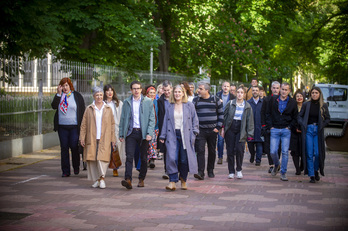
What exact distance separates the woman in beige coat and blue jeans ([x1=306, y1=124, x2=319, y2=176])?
365 cm

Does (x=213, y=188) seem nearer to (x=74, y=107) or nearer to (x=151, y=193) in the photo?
(x=151, y=193)

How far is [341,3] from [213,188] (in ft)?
53.8

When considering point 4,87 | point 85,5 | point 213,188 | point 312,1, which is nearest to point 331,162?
point 213,188

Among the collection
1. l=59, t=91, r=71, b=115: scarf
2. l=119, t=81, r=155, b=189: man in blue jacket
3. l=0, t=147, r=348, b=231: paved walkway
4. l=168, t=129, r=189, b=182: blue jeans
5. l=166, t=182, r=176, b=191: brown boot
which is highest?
l=59, t=91, r=71, b=115: scarf

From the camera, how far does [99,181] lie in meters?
9.70

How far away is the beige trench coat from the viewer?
383 inches

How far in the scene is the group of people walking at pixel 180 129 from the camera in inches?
381

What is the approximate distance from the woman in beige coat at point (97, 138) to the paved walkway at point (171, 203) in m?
0.30

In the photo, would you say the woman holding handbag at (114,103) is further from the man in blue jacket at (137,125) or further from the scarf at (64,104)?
the man in blue jacket at (137,125)

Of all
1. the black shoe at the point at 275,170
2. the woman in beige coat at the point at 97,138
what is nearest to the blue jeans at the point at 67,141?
the woman in beige coat at the point at 97,138

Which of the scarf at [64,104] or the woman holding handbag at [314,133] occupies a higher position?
the scarf at [64,104]

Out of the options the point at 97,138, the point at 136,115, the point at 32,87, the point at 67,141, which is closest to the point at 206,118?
the point at 136,115

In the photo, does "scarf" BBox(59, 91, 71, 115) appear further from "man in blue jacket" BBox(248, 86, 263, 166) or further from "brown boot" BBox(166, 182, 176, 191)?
"man in blue jacket" BBox(248, 86, 263, 166)

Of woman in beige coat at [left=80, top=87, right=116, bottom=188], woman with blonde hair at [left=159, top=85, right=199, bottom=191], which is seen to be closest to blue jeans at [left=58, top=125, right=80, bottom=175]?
woman in beige coat at [left=80, top=87, right=116, bottom=188]
